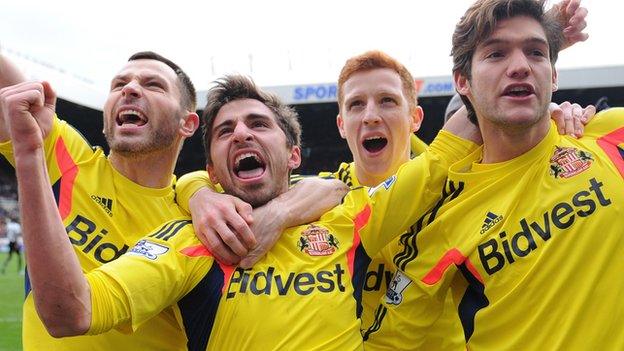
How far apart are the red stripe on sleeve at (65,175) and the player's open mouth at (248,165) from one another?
0.72 m

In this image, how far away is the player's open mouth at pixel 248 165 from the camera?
98.9 inches

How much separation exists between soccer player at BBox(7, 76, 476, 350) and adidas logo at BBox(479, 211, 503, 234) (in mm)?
244

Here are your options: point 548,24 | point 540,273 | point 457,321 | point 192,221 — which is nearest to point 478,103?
point 548,24

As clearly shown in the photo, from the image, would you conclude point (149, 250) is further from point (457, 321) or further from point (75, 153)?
point (457, 321)

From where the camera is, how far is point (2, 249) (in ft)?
111

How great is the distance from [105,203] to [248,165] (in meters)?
0.66

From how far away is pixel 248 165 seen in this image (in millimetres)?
2545

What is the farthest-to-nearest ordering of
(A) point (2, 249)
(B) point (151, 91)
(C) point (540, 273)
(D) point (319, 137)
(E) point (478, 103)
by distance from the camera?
1. (A) point (2, 249)
2. (D) point (319, 137)
3. (B) point (151, 91)
4. (E) point (478, 103)
5. (C) point (540, 273)

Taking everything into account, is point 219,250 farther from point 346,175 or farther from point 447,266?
point 346,175

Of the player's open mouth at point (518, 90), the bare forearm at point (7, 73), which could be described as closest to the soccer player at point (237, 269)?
the player's open mouth at point (518, 90)

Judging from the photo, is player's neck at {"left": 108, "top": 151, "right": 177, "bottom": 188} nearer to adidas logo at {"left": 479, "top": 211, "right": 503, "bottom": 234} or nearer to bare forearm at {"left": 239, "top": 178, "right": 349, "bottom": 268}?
bare forearm at {"left": 239, "top": 178, "right": 349, "bottom": 268}

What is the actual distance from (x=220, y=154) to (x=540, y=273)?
4.47 ft

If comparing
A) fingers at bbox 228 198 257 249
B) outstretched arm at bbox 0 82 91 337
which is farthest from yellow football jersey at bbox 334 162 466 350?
outstretched arm at bbox 0 82 91 337

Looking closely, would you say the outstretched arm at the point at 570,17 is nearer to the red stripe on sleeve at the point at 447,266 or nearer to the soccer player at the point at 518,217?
the soccer player at the point at 518,217
